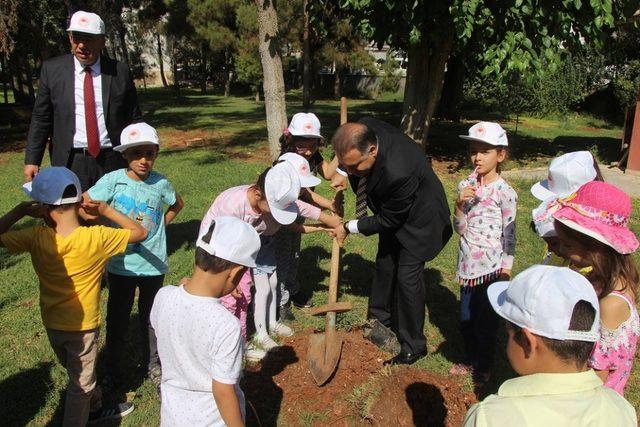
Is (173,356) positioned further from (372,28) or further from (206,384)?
(372,28)

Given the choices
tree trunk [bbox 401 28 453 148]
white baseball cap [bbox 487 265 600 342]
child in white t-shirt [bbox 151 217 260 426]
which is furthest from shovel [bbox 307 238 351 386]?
tree trunk [bbox 401 28 453 148]

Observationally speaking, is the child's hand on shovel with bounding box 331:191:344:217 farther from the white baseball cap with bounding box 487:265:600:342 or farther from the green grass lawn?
the white baseball cap with bounding box 487:265:600:342

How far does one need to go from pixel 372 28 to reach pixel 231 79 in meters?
29.7

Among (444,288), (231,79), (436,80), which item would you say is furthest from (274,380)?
(231,79)

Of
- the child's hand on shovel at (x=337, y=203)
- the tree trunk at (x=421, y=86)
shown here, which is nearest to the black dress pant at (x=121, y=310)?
the child's hand on shovel at (x=337, y=203)

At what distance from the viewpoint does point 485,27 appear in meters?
7.50

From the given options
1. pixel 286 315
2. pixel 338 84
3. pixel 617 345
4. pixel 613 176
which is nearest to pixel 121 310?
pixel 286 315

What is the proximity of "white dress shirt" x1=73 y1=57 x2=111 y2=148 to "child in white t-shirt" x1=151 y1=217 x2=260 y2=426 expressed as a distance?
2.37 metres

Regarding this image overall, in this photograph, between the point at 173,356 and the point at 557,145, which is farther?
the point at 557,145

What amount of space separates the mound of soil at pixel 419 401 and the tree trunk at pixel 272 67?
550 centimetres

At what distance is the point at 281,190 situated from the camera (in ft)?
9.54

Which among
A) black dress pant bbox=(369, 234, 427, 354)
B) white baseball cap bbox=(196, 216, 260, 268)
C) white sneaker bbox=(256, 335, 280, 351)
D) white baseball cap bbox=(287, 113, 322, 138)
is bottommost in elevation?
white sneaker bbox=(256, 335, 280, 351)

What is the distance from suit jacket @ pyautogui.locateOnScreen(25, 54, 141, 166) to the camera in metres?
3.81

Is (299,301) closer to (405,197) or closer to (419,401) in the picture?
(419,401)
